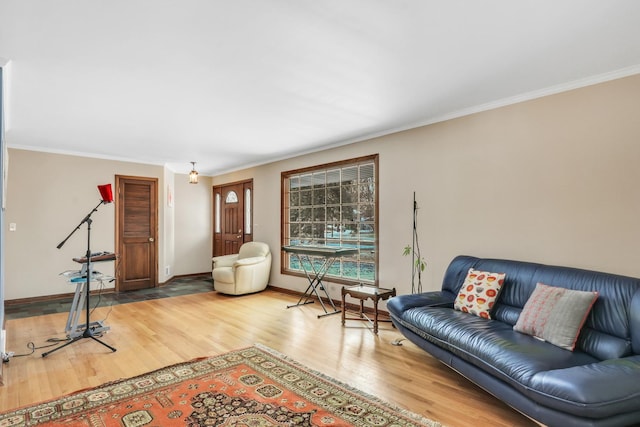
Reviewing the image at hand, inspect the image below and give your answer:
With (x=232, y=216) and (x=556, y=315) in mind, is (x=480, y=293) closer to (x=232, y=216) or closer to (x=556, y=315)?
(x=556, y=315)

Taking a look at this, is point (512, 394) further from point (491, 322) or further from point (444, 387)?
point (491, 322)

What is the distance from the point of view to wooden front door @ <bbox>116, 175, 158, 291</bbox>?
626 centimetres

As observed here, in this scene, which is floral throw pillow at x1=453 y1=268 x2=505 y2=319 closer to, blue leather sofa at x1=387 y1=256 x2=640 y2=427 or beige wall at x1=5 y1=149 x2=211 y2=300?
blue leather sofa at x1=387 y1=256 x2=640 y2=427

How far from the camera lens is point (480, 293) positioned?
296 centimetres

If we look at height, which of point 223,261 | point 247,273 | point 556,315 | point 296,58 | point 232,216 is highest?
point 296,58

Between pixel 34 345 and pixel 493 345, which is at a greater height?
pixel 493 345

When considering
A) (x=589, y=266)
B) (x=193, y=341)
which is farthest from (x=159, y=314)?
(x=589, y=266)

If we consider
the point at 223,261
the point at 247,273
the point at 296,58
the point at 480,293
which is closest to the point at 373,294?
the point at 480,293

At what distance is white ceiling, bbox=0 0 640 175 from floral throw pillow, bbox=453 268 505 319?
1.72 metres

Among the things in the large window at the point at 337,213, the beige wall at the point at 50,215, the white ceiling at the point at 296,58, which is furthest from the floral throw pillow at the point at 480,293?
the beige wall at the point at 50,215

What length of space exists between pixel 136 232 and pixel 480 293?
603 cm

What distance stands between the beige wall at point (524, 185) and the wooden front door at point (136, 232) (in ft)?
15.0

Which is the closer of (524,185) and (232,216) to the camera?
(524,185)

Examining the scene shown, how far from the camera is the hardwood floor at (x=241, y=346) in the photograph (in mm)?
2379
